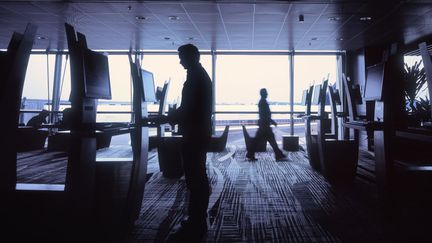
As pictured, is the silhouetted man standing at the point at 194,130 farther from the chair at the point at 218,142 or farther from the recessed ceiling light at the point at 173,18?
the chair at the point at 218,142

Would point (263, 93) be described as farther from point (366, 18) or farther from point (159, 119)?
point (159, 119)

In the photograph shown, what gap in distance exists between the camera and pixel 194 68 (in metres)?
2.41

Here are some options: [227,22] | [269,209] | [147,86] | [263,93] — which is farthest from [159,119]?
[227,22]

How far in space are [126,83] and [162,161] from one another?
575 cm

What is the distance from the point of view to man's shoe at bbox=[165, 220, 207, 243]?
7.45ft

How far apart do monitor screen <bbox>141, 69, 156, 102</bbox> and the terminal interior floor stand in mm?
1167

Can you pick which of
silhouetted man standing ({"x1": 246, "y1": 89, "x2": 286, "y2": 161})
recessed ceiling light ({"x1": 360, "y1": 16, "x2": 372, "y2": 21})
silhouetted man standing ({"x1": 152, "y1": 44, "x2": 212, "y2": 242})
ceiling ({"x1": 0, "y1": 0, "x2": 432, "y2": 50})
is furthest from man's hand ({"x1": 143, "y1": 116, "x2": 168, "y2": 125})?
recessed ceiling light ({"x1": 360, "y1": 16, "x2": 372, "y2": 21})

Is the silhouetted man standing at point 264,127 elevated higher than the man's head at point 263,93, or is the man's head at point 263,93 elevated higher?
the man's head at point 263,93

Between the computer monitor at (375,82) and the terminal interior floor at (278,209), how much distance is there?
3.79ft

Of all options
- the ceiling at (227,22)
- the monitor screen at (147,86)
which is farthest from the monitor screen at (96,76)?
the ceiling at (227,22)

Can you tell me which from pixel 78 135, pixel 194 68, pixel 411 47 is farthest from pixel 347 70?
pixel 78 135

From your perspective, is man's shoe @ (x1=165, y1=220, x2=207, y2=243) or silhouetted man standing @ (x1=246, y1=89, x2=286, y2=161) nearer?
man's shoe @ (x1=165, y1=220, x2=207, y2=243)

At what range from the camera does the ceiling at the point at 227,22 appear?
216 inches

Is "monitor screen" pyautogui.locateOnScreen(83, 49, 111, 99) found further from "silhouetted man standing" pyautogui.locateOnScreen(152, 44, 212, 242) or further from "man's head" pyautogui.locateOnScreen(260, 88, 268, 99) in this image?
"man's head" pyautogui.locateOnScreen(260, 88, 268, 99)
